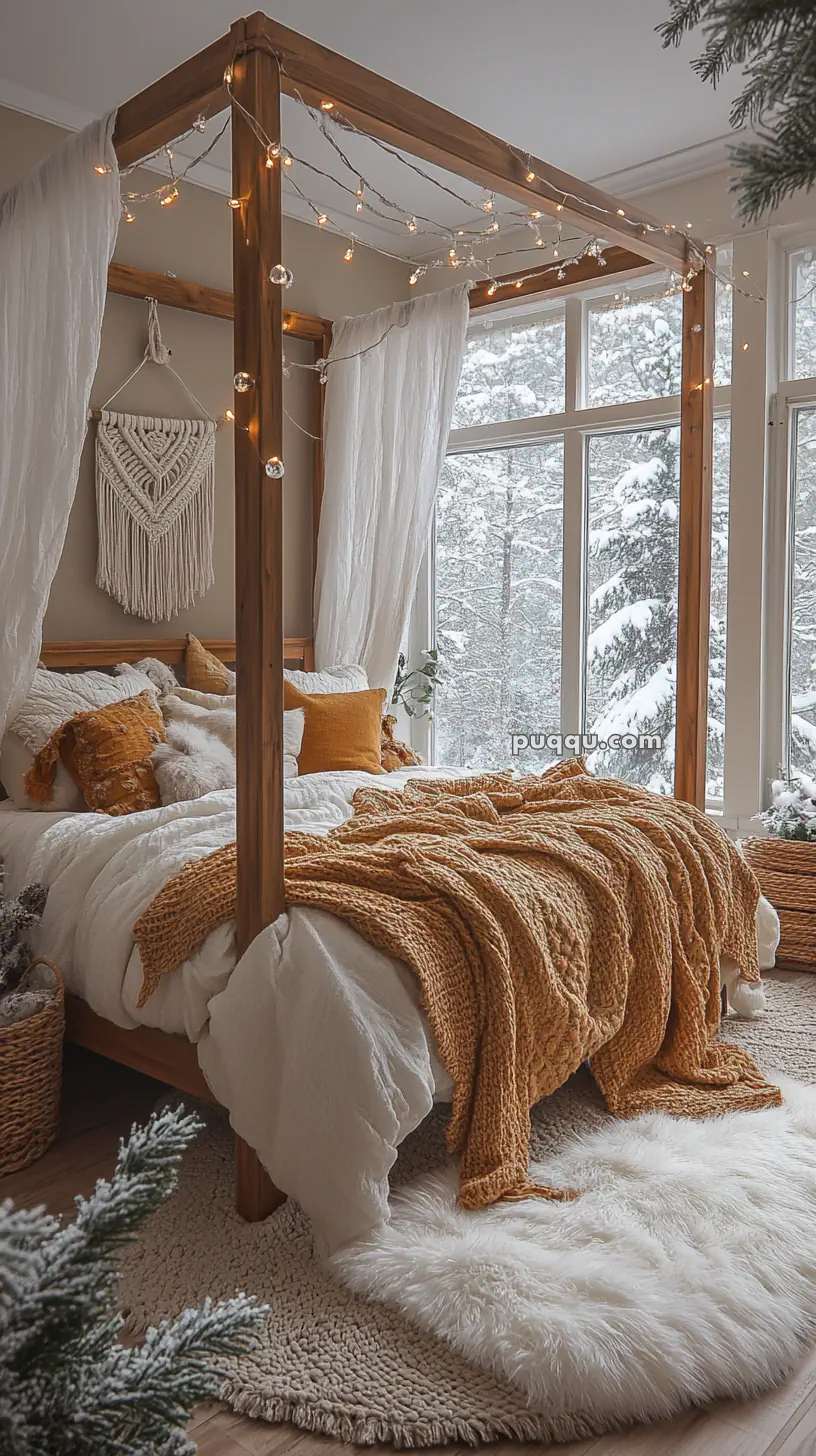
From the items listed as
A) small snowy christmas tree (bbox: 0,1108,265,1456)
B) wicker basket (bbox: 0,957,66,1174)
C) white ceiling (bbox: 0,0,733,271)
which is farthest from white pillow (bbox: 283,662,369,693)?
small snowy christmas tree (bbox: 0,1108,265,1456)

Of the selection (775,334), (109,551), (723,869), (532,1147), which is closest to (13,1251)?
(532,1147)

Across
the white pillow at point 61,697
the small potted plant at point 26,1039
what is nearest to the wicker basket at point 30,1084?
the small potted plant at point 26,1039

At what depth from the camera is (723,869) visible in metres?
3.18

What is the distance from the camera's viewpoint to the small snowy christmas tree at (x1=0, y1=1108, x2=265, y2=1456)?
0.85 meters

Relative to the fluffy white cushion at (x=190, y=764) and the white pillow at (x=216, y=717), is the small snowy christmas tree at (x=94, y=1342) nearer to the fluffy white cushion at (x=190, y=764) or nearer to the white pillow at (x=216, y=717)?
the fluffy white cushion at (x=190, y=764)

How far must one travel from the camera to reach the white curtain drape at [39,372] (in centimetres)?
292

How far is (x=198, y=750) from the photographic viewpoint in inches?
136

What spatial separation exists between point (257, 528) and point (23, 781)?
1.52 metres

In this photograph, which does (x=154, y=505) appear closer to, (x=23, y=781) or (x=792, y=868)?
(x=23, y=781)

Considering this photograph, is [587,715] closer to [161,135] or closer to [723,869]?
[723,869]

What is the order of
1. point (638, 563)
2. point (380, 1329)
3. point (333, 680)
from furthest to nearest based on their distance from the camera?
point (638, 563), point (333, 680), point (380, 1329)

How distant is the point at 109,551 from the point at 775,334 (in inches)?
105

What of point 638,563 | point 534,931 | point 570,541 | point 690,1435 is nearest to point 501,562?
point 570,541

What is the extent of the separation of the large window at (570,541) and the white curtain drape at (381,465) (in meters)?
0.83
